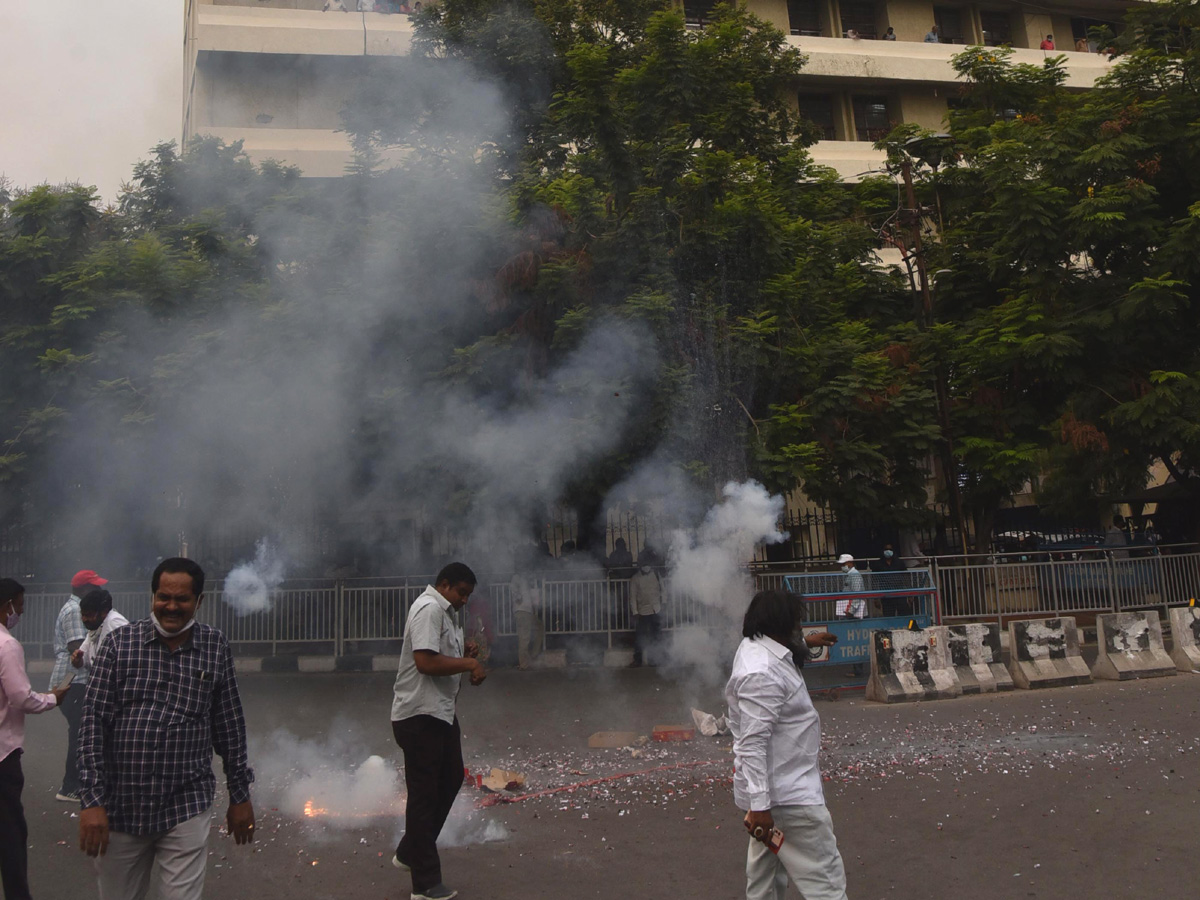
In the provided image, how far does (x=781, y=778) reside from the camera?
3078mm

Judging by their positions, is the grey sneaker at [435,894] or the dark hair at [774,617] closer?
the dark hair at [774,617]

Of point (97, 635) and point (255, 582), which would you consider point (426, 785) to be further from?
point (255, 582)

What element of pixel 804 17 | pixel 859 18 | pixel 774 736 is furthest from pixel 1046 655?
pixel 859 18

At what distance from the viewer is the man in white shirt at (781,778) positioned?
9.94ft

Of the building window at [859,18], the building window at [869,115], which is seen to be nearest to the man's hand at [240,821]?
the building window at [869,115]

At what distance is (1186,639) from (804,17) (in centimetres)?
2075

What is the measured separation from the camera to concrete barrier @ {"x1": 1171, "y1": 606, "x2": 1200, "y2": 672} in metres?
9.29

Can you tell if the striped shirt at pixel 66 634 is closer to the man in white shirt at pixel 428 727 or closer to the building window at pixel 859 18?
the man in white shirt at pixel 428 727

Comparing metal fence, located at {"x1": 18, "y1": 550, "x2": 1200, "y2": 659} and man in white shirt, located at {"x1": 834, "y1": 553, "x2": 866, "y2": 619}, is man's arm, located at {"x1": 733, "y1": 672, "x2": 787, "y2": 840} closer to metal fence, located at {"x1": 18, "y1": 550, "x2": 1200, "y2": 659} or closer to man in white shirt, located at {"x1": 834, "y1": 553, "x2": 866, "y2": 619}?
man in white shirt, located at {"x1": 834, "y1": 553, "x2": 866, "y2": 619}

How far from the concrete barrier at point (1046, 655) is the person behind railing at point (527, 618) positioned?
4925 millimetres

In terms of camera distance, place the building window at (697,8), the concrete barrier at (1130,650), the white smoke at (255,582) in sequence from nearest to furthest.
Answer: the concrete barrier at (1130,650)
the white smoke at (255,582)
the building window at (697,8)

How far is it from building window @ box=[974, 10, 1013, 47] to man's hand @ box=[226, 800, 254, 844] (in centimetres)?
2903

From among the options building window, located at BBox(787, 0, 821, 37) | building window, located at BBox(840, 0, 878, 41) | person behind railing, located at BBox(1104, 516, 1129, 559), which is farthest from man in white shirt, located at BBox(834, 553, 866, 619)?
building window, located at BBox(840, 0, 878, 41)

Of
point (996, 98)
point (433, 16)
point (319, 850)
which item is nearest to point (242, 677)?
point (319, 850)
